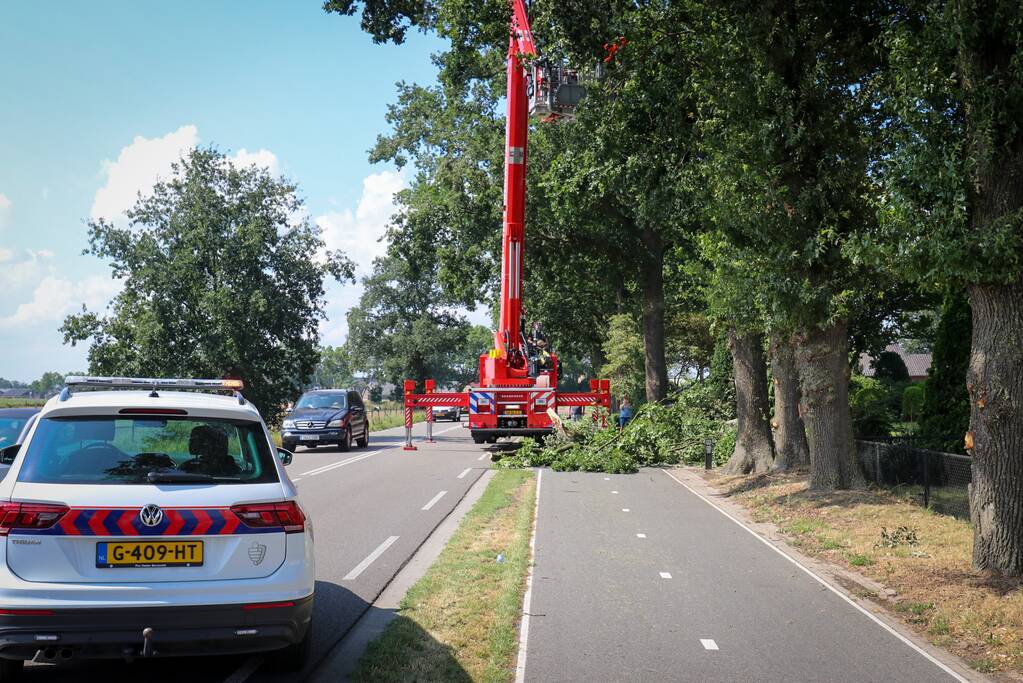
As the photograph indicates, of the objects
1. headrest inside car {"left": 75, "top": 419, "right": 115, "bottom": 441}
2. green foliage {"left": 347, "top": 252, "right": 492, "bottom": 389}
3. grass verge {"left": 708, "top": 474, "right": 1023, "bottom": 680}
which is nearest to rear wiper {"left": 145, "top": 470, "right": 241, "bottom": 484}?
headrest inside car {"left": 75, "top": 419, "right": 115, "bottom": 441}

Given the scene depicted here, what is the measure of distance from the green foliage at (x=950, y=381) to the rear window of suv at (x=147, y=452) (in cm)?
1362

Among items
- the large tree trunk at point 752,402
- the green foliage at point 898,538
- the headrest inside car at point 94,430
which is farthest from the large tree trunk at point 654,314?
the headrest inside car at point 94,430

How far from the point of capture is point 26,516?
4.96 metres

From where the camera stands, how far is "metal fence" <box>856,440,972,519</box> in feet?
40.7

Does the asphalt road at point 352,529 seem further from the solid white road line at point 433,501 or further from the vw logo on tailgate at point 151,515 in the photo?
the vw logo on tailgate at point 151,515

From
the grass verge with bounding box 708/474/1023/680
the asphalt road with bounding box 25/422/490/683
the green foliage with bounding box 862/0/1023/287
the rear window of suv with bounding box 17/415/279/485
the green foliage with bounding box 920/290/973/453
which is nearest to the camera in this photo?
the rear window of suv with bounding box 17/415/279/485

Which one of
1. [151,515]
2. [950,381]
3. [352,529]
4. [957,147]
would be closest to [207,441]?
[151,515]

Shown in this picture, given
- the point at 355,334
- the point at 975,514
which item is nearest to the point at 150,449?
the point at 975,514

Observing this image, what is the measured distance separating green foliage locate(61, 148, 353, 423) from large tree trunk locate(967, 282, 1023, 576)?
30.7 m

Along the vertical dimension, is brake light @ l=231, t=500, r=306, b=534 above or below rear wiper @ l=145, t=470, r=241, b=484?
below

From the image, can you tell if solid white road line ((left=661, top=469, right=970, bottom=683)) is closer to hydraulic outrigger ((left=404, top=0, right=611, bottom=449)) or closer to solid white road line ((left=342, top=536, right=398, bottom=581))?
solid white road line ((left=342, top=536, right=398, bottom=581))

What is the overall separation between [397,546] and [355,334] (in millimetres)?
86468

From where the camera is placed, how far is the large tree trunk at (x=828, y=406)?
14.3 meters

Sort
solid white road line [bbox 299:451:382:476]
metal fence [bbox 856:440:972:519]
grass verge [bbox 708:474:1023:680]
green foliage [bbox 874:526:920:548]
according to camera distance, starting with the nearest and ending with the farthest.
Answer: grass verge [bbox 708:474:1023:680] < green foliage [bbox 874:526:920:548] < metal fence [bbox 856:440:972:519] < solid white road line [bbox 299:451:382:476]
